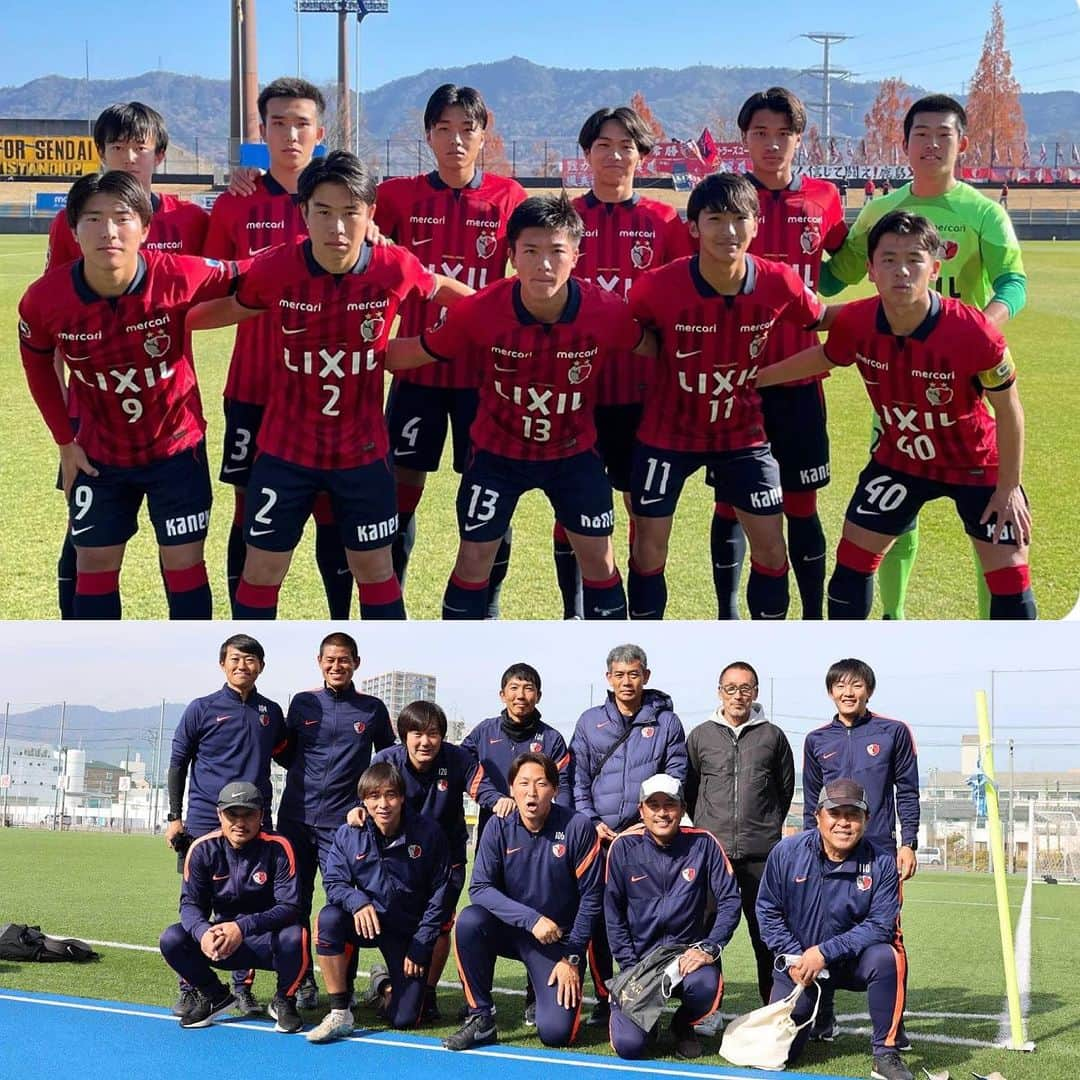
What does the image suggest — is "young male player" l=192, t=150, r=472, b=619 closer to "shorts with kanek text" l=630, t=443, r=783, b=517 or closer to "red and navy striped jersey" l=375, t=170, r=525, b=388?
"red and navy striped jersey" l=375, t=170, r=525, b=388

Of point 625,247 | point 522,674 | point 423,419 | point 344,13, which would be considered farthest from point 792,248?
point 344,13

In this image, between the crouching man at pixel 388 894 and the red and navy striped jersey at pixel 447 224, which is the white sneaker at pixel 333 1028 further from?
the red and navy striped jersey at pixel 447 224

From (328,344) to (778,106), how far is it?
1833mm

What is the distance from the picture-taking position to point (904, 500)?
14.6 feet

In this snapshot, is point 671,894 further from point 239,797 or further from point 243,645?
point 243,645

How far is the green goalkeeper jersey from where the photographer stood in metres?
4.60

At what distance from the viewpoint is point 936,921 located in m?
7.43

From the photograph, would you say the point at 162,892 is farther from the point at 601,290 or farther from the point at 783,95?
the point at 783,95

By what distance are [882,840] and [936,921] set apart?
341 cm

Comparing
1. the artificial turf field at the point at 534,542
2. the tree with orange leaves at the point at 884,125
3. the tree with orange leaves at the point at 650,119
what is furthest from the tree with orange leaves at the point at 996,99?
the artificial turf field at the point at 534,542

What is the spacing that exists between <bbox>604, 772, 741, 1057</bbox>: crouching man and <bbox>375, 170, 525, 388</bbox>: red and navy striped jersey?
1941 millimetres

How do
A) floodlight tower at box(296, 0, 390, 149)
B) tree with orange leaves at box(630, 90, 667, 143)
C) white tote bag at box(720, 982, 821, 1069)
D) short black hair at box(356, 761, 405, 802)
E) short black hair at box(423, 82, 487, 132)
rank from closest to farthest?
white tote bag at box(720, 982, 821, 1069), short black hair at box(356, 761, 405, 802), short black hair at box(423, 82, 487, 132), tree with orange leaves at box(630, 90, 667, 143), floodlight tower at box(296, 0, 390, 149)

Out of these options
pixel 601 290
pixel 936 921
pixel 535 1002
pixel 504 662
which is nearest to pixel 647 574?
pixel 504 662

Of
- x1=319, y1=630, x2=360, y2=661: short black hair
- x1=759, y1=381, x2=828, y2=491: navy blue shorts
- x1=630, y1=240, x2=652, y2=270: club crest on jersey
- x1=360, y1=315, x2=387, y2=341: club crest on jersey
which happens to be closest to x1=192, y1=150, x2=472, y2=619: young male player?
x1=360, y1=315, x2=387, y2=341: club crest on jersey
